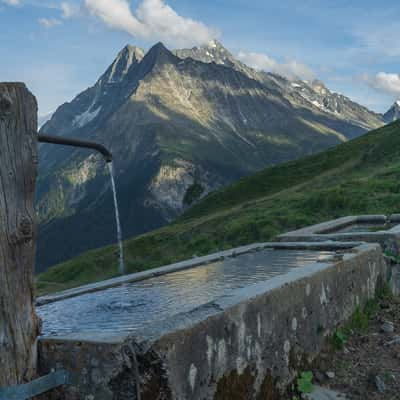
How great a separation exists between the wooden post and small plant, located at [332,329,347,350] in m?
4.41

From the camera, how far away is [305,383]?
605 centimetres

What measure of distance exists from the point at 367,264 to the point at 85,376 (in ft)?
20.0

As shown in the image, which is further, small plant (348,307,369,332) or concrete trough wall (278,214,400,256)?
concrete trough wall (278,214,400,256)

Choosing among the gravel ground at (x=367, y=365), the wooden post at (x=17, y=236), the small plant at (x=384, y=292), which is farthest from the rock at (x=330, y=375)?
the wooden post at (x=17, y=236)

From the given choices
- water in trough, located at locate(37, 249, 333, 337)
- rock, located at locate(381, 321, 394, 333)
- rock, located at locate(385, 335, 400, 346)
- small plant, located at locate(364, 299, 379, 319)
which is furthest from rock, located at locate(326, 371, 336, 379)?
small plant, located at locate(364, 299, 379, 319)

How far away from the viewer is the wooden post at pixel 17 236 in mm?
4500

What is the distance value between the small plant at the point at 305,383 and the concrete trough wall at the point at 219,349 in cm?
13

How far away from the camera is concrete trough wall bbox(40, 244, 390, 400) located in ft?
14.5

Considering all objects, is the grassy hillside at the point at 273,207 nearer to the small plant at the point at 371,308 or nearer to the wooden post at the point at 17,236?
the small plant at the point at 371,308

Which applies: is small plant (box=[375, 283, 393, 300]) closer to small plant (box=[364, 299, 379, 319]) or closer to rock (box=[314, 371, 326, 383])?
small plant (box=[364, 299, 379, 319])

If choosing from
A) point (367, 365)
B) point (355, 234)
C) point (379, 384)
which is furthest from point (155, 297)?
point (355, 234)

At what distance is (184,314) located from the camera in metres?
5.09

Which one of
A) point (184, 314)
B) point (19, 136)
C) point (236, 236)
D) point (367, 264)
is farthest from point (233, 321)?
point (236, 236)

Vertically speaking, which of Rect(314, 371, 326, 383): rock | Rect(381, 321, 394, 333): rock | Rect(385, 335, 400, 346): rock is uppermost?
Rect(381, 321, 394, 333): rock
